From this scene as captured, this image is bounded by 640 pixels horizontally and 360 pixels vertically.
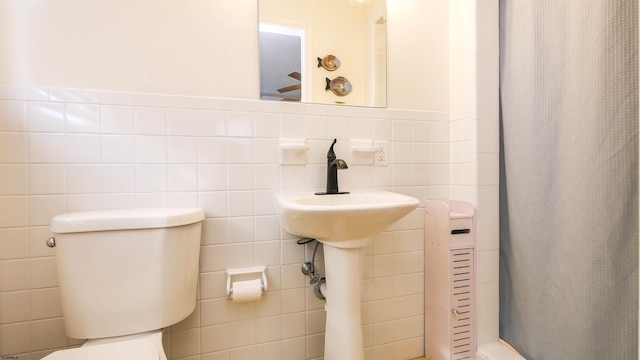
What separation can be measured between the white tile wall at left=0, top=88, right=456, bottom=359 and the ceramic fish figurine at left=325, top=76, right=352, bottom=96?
0.32 feet

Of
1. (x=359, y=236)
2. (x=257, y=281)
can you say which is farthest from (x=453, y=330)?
(x=257, y=281)

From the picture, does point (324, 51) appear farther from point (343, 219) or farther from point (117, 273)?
point (117, 273)

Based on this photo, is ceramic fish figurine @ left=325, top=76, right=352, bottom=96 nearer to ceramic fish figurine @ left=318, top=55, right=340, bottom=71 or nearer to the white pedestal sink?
ceramic fish figurine @ left=318, top=55, right=340, bottom=71

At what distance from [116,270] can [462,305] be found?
1.36 meters

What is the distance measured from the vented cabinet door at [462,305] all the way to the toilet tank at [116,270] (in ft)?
3.73

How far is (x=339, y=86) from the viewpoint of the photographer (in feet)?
4.16

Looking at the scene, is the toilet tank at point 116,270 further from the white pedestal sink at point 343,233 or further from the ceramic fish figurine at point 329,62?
the ceramic fish figurine at point 329,62

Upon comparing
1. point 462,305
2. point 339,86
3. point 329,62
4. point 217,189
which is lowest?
point 462,305

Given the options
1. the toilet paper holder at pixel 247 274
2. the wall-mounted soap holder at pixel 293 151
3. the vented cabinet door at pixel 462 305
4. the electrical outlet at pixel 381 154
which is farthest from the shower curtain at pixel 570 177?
the toilet paper holder at pixel 247 274

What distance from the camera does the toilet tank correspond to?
0.83 m

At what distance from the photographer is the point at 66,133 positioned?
97 centimetres

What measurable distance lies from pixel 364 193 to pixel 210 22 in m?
0.95

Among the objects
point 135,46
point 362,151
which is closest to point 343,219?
point 362,151

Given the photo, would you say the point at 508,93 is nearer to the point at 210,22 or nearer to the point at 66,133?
the point at 210,22
